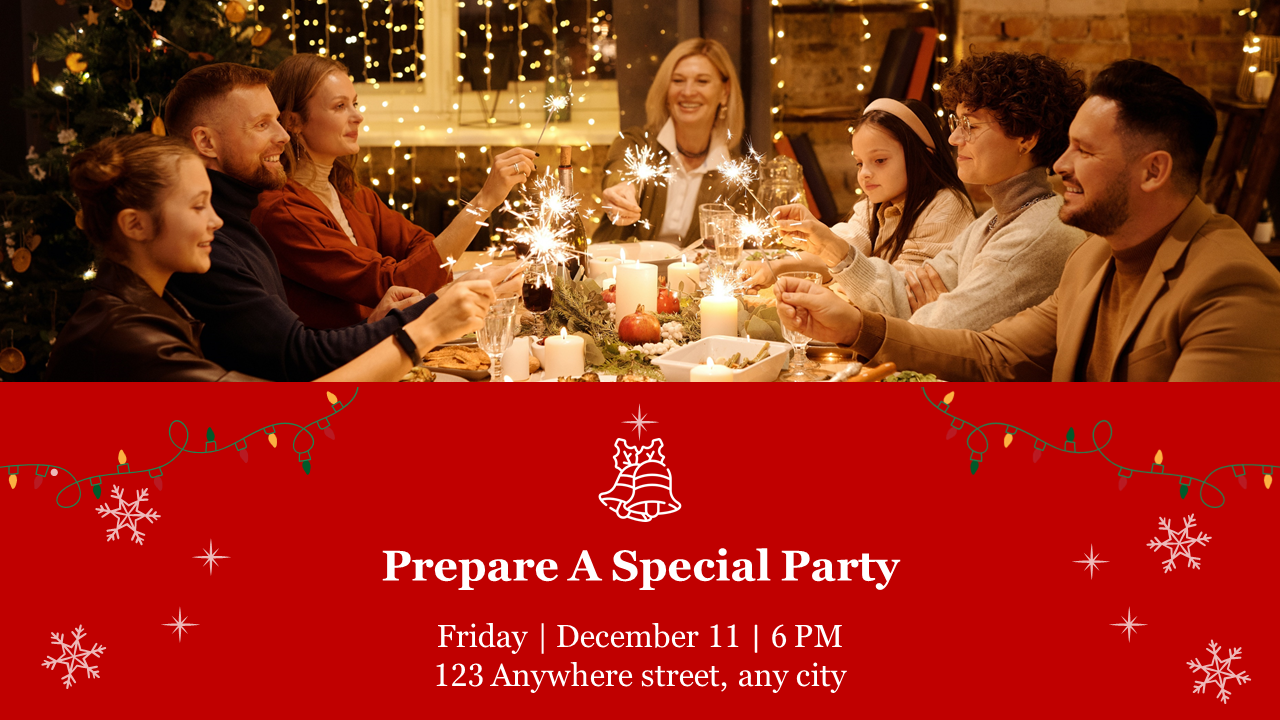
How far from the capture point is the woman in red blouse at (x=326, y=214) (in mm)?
2244

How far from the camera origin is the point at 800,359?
6.40ft

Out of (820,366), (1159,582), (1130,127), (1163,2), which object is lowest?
(1159,582)

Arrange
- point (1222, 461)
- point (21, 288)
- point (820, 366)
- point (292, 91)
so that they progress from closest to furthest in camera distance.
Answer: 1. point (1222, 461)
2. point (820, 366)
3. point (292, 91)
4. point (21, 288)

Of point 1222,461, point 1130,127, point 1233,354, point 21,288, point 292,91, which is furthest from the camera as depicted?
point 21,288

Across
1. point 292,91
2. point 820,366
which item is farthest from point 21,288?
point 820,366

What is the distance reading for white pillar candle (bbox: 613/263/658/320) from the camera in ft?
7.01

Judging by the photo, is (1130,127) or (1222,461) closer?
(1222,461)

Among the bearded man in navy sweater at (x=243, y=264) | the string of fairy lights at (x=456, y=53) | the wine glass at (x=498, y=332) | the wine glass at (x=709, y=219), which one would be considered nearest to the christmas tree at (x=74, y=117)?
the string of fairy lights at (x=456, y=53)

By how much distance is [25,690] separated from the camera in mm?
1258

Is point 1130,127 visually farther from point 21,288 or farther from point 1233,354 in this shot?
point 21,288

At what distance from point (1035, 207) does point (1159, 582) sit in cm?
103

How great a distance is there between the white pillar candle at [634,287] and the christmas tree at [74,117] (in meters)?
2.01

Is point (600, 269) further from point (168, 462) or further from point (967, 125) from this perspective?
point (168, 462)

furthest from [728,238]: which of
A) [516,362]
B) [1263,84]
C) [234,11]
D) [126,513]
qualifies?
[1263,84]
